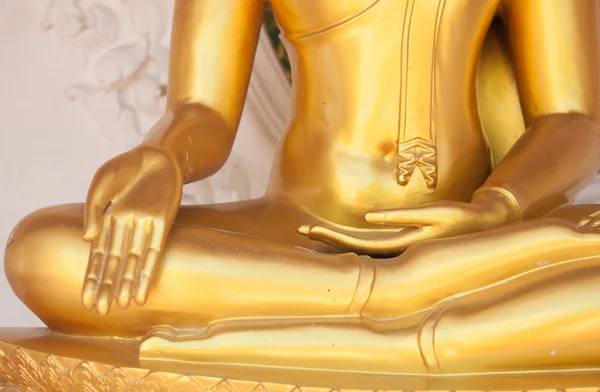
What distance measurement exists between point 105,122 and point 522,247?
3.55ft

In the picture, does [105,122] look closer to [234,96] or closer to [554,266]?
[234,96]

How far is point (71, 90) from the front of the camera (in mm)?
2074

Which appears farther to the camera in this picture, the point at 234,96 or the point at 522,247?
the point at 234,96

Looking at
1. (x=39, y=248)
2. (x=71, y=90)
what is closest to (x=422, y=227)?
(x=39, y=248)

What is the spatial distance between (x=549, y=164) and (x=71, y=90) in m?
1.03

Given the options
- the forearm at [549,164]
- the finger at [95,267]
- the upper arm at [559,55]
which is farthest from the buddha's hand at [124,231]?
the upper arm at [559,55]

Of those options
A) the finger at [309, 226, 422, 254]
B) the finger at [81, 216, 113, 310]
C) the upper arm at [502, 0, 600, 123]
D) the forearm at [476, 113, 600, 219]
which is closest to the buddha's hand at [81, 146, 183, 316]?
the finger at [81, 216, 113, 310]

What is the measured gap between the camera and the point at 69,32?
2070mm

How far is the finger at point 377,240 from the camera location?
132 centimetres

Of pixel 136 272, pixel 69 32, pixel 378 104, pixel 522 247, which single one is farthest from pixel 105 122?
pixel 522 247

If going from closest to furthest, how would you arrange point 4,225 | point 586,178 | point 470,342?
point 470,342 < point 586,178 < point 4,225

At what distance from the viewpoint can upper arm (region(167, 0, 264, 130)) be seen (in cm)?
154

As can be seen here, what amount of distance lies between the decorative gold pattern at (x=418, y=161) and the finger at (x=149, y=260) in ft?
1.35

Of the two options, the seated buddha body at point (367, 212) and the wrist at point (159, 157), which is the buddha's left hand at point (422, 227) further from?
the wrist at point (159, 157)
